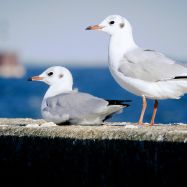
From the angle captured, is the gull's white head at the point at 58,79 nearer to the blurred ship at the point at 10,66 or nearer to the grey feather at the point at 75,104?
the grey feather at the point at 75,104

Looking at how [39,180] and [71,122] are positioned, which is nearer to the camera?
[39,180]

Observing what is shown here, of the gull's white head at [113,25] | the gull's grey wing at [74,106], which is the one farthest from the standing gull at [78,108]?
the gull's white head at [113,25]

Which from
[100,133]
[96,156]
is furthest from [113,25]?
[96,156]

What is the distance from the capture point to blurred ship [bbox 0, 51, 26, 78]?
3625 inches

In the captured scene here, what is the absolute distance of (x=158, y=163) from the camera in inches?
212

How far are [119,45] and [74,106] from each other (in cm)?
103

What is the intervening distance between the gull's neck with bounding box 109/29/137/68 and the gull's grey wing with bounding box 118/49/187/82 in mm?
100

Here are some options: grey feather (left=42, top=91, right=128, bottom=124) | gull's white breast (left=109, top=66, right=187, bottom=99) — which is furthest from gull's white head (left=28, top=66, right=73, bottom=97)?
gull's white breast (left=109, top=66, right=187, bottom=99)

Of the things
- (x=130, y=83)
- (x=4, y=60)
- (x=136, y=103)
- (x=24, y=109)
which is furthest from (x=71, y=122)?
(x=4, y=60)

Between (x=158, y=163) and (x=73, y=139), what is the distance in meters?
0.79

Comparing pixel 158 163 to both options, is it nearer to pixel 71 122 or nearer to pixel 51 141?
pixel 51 141

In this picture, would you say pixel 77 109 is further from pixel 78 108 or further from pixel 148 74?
pixel 148 74

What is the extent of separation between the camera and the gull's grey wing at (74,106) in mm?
6352

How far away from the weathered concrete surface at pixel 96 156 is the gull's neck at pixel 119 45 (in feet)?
3.96
